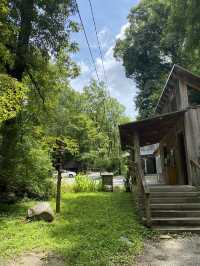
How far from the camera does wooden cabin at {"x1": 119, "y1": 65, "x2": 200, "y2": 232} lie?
369 inches

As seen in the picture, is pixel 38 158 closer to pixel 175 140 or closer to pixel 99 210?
pixel 99 210

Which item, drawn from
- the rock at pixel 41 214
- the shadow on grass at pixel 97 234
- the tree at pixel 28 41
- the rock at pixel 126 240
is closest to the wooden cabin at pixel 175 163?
the shadow on grass at pixel 97 234

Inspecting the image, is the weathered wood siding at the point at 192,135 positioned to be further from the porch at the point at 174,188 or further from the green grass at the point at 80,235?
the green grass at the point at 80,235

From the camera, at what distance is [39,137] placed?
15617 millimetres

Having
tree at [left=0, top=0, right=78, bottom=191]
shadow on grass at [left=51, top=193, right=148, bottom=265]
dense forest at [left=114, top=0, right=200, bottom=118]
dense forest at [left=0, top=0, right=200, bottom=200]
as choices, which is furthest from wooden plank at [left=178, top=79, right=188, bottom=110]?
dense forest at [left=114, top=0, right=200, bottom=118]

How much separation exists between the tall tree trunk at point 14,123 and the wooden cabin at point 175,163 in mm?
4350

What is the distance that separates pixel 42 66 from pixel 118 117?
133ft

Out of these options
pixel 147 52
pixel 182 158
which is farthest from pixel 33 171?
pixel 147 52

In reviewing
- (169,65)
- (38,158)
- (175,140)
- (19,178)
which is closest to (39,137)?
(38,158)

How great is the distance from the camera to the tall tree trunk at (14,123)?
12.5 meters

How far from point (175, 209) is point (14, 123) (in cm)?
729

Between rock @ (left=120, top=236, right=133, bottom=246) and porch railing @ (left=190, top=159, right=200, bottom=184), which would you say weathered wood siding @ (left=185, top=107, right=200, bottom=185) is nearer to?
porch railing @ (left=190, top=159, right=200, bottom=184)

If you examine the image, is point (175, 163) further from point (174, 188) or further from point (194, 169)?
point (174, 188)

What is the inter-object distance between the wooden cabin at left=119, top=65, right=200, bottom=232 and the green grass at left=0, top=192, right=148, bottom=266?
839 millimetres
